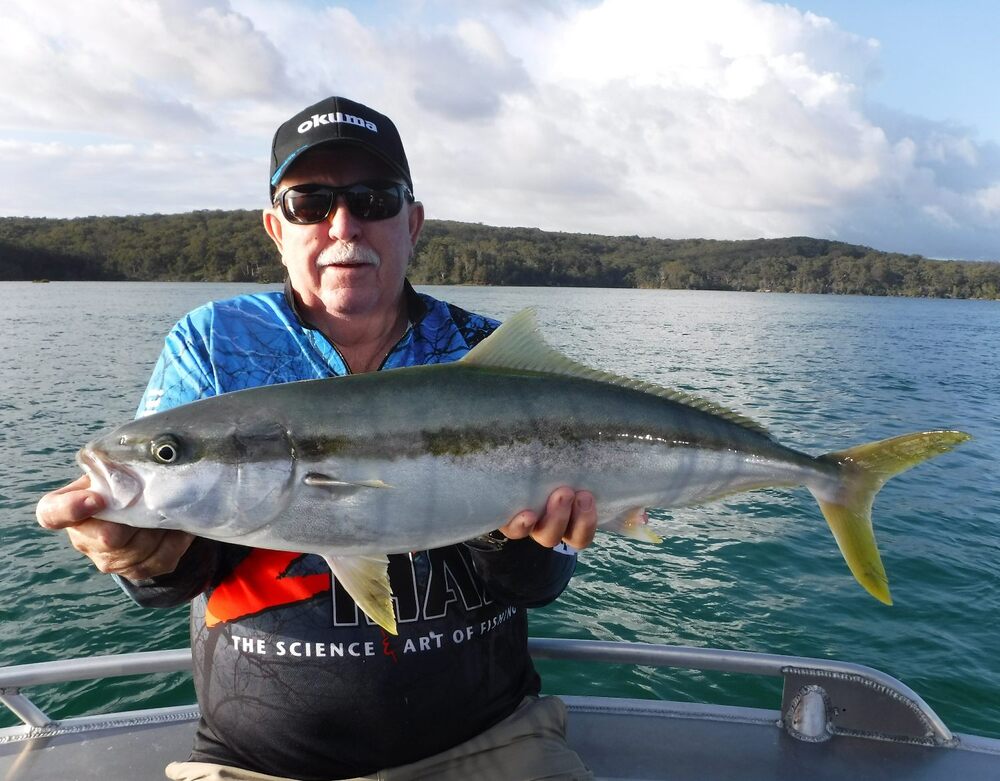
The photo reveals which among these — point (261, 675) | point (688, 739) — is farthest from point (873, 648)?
point (261, 675)

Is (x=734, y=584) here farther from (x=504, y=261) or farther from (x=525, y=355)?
(x=504, y=261)

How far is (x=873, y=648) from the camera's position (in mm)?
8820

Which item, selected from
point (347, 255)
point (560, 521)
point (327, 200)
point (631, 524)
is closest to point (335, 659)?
point (560, 521)

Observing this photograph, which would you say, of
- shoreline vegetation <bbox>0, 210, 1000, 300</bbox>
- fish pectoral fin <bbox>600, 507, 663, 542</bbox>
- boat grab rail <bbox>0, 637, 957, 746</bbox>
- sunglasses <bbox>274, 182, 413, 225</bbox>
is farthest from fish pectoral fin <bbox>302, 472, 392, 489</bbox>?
shoreline vegetation <bbox>0, 210, 1000, 300</bbox>

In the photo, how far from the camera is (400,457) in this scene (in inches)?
112

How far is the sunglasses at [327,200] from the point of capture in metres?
3.83

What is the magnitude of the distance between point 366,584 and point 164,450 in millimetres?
920

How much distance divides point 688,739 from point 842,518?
1.64 metres

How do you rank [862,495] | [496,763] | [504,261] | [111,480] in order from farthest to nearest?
[504,261] < [862,495] < [496,763] < [111,480]

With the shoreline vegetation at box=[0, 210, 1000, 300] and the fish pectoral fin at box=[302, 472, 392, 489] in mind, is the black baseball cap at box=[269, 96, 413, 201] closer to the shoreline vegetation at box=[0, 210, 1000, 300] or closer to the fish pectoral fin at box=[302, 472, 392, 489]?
the fish pectoral fin at box=[302, 472, 392, 489]

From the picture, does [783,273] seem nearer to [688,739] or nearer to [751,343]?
[751,343]

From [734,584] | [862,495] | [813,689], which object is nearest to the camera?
[862,495]

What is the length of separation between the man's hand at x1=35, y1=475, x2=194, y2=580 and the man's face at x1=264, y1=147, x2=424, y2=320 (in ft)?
4.82

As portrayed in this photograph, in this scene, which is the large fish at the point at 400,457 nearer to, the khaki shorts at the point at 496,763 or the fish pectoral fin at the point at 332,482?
the fish pectoral fin at the point at 332,482
